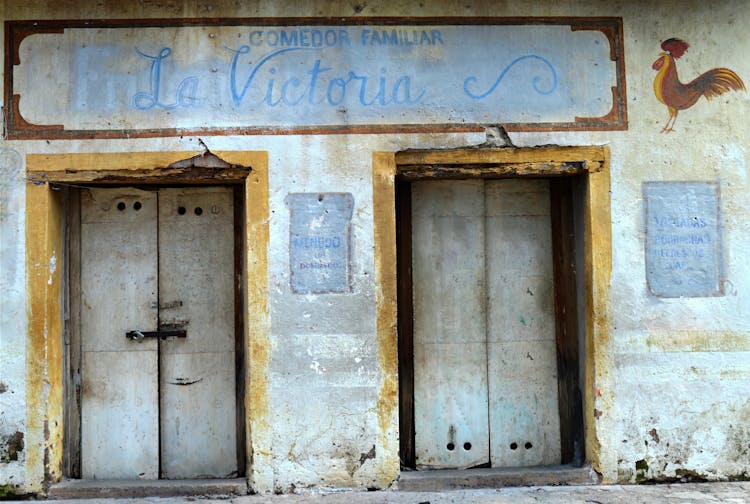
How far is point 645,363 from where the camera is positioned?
477cm

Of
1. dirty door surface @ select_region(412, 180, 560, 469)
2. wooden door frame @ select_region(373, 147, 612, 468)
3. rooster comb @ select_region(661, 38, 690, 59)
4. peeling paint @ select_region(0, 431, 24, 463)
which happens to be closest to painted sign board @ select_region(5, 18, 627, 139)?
wooden door frame @ select_region(373, 147, 612, 468)

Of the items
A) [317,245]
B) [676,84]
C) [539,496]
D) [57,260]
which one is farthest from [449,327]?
[57,260]

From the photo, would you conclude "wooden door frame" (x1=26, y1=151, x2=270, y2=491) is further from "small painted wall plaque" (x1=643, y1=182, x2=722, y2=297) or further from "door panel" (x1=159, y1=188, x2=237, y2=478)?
"small painted wall plaque" (x1=643, y1=182, x2=722, y2=297)

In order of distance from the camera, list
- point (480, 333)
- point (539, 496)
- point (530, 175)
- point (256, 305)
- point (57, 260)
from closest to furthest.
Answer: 1. point (539, 496)
2. point (256, 305)
3. point (57, 260)
4. point (530, 175)
5. point (480, 333)

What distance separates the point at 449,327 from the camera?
506 cm

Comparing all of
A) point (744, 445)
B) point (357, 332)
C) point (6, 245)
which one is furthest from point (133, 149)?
point (744, 445)

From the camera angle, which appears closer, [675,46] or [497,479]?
[497,479]

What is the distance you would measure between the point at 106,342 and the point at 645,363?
134 inches

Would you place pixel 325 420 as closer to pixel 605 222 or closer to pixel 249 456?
pixel 249 456

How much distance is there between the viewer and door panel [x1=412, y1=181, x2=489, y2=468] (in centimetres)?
504

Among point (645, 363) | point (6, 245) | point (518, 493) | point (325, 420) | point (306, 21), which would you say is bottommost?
point (518, 493)

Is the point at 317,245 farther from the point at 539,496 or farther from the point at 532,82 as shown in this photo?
the point at 539,496

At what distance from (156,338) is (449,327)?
1.90m

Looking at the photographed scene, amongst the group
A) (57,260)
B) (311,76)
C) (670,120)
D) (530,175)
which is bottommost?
(57,260)
